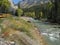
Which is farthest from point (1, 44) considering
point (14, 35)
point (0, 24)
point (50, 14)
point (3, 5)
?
point (50, 14)

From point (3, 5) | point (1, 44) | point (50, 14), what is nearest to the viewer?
point (1, 44)

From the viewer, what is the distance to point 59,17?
106 m

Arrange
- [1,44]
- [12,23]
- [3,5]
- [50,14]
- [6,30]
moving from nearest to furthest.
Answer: [1,44], [6,30], [12,23], [3,5], [50,14]

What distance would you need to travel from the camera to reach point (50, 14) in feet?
404

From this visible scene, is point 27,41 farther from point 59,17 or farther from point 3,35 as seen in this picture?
point 59,17

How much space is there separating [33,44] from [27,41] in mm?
488

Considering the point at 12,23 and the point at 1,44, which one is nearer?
the point at 1,44

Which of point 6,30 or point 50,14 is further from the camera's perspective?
point 50,14

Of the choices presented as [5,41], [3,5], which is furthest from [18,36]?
[3,5]

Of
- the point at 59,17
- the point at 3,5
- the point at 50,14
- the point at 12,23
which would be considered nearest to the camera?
the point at 12,23

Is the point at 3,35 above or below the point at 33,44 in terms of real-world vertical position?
above

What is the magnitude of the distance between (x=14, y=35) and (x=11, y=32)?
0.79 ft

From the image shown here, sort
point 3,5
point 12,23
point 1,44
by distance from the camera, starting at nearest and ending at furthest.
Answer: point 1,44
point 12,23
point 3,5

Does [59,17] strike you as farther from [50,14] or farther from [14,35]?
[14,35]
